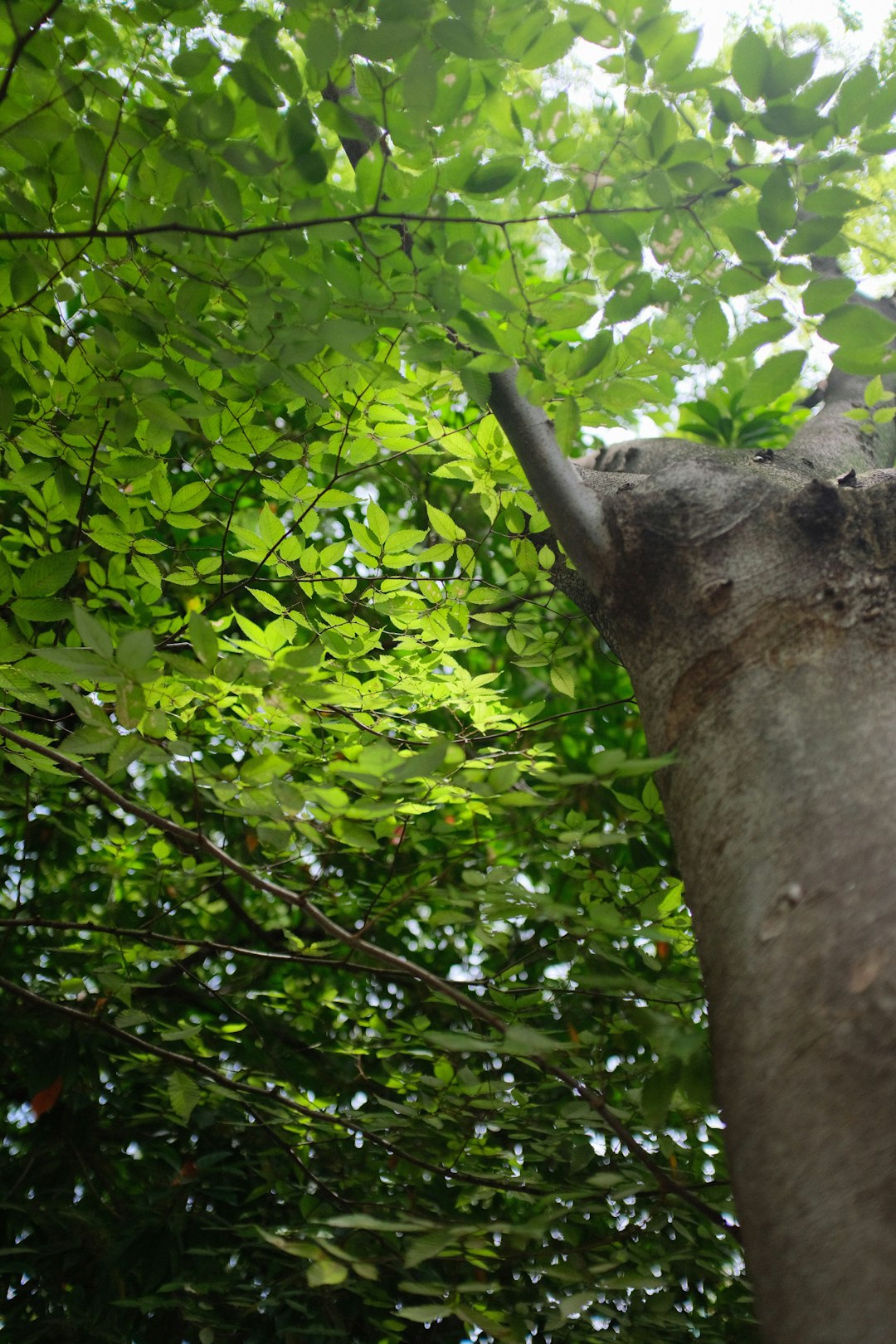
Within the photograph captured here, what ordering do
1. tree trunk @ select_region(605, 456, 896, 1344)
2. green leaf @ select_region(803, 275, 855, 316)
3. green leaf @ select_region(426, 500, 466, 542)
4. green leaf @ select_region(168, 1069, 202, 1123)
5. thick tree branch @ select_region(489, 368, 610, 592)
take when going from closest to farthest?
tree trunk @ select_region(605, 456, 896, 1344) → green leaf @ select_region(803, 275, 855, 316) → thick tree branch @ select_region(489, 368, 610, 592) → green leaf @ select_region(168, 1069, 202, 1123) → green leaf @ select_region(426, 500, 466, 542)

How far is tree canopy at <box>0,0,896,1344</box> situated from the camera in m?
1.00

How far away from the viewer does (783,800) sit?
80cm

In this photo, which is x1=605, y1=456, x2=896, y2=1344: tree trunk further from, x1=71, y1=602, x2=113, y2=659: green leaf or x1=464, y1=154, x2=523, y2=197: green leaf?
x1=71, y1=602, x2=113, y2=659: green leaf

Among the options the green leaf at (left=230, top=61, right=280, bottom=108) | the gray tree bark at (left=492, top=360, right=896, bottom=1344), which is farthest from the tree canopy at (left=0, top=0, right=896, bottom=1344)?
the gray tree bark at (left=492, top=360, right=896, bottom=1344)

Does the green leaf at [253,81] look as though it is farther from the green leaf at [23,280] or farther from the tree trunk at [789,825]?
the tree trunk at [789,825]

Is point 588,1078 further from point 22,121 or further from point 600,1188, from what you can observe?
point 22,121

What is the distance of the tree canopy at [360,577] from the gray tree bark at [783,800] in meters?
0.12

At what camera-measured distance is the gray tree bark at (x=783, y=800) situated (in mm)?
619

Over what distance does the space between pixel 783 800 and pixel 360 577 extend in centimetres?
93

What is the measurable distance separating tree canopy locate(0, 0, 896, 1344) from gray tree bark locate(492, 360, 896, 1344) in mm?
116

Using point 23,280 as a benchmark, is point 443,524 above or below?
above

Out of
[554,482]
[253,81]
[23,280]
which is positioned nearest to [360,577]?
[554,482]

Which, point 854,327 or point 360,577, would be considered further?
point 360,577

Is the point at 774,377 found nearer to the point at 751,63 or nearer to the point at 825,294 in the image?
the point at 825,294
